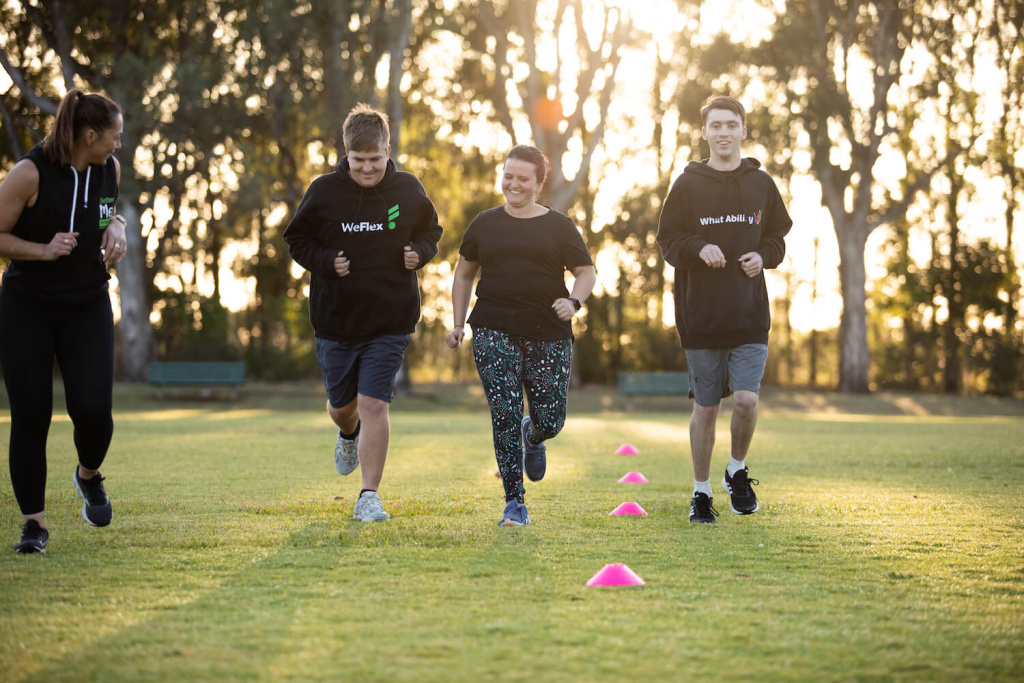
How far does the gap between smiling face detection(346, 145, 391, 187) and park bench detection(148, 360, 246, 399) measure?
20115 mm

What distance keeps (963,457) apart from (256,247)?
1161 inches

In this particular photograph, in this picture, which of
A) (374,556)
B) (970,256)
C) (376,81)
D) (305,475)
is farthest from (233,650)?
(970,256)

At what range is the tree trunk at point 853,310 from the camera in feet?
105

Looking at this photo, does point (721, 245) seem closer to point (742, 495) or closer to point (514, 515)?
point (742, 495)

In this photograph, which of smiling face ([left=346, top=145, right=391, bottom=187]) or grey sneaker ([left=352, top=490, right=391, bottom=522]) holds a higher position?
smiling face ([left=346, top=145, right=391, bottom=187])

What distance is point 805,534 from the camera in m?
5.56

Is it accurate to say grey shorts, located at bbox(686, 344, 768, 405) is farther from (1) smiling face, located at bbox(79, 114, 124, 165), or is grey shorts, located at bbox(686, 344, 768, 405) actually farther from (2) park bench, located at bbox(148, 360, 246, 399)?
(2) park bench, located at bbox(148, 360, 246, 399)

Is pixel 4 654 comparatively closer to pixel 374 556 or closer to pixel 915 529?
pixel 374 556

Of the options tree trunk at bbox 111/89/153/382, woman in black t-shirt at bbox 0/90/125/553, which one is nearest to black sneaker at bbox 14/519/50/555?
woman in black t-shirt at bbox 0/90/125/553

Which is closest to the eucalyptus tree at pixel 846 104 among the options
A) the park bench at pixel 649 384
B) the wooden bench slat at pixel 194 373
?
the park bench at pixel 649 384

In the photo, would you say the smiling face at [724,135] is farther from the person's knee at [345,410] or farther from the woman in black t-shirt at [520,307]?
the person's knee at [345,410]

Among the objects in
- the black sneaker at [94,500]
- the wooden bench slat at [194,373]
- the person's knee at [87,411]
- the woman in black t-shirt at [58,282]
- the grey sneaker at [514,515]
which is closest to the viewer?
the woman in black t-shirt at [58,282]

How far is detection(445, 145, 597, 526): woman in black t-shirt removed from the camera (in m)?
5.91

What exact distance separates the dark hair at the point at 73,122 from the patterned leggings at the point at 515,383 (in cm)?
227
